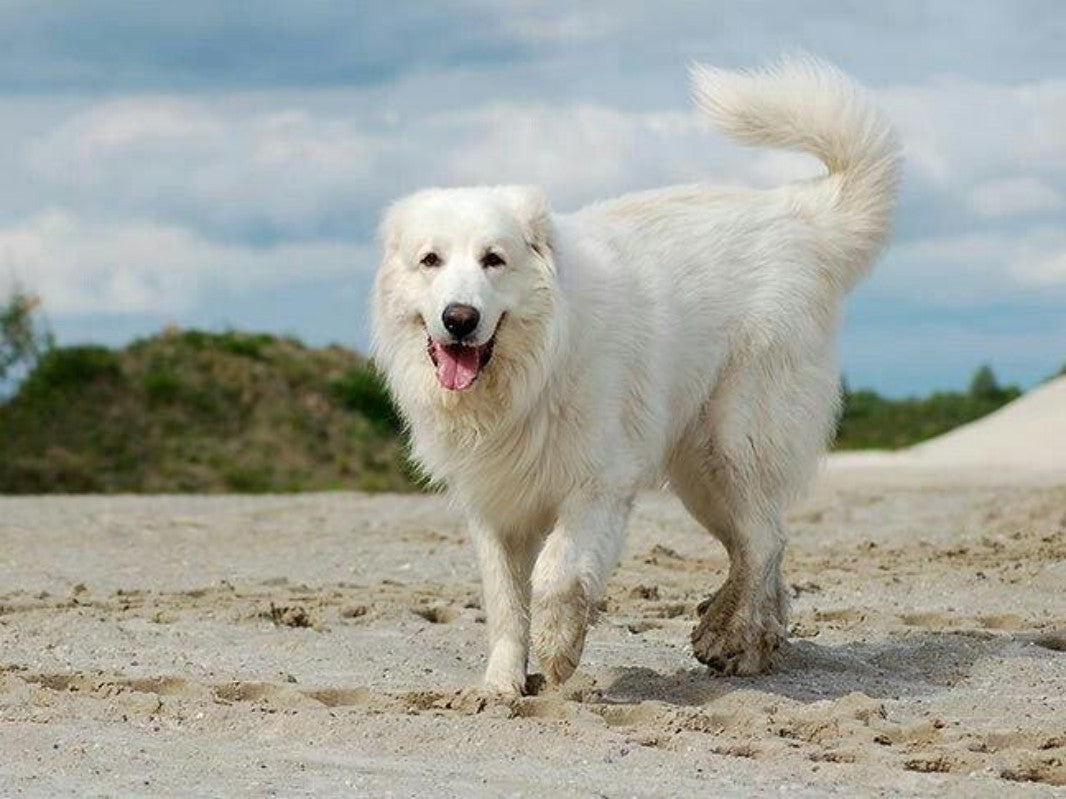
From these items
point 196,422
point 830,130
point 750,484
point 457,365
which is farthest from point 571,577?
point 196,422

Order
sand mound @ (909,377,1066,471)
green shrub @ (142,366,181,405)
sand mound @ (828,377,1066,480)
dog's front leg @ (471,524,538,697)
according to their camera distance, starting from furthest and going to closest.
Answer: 1. green shrub @ (142,366,181,405)
2. sand mound @ (909,377,1066,471)
3. sand mound @ (828,377,1066,480)
4. dog's front leg @ (471,524,538,697)

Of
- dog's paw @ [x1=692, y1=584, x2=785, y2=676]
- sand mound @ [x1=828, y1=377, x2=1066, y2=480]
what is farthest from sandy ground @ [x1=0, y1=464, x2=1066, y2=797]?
sand mound @ [x1=828, y1=377, x2=1066, y2=480]

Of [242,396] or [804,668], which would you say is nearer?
[804,668]

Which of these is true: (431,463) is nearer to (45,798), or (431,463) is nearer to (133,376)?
(45,798)

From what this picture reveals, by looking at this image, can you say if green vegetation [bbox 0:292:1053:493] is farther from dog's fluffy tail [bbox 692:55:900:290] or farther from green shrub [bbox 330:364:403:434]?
dog's fluffy tail [bbox 692:55:900:290]

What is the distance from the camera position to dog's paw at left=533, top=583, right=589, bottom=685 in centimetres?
678

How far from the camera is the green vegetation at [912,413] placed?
30.5m

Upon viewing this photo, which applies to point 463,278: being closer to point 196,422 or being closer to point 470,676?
point 470,676

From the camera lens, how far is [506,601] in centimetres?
721

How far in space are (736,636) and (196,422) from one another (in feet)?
59.3

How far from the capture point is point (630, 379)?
725 centimetres

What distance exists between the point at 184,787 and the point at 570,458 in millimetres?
2167

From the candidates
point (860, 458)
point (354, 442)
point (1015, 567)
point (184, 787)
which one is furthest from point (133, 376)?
point (184, 787)

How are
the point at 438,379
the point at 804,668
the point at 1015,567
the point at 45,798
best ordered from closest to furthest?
the point at 45,798 < the point at 438,379 < the point at 804,668 < the point at 1015,567
